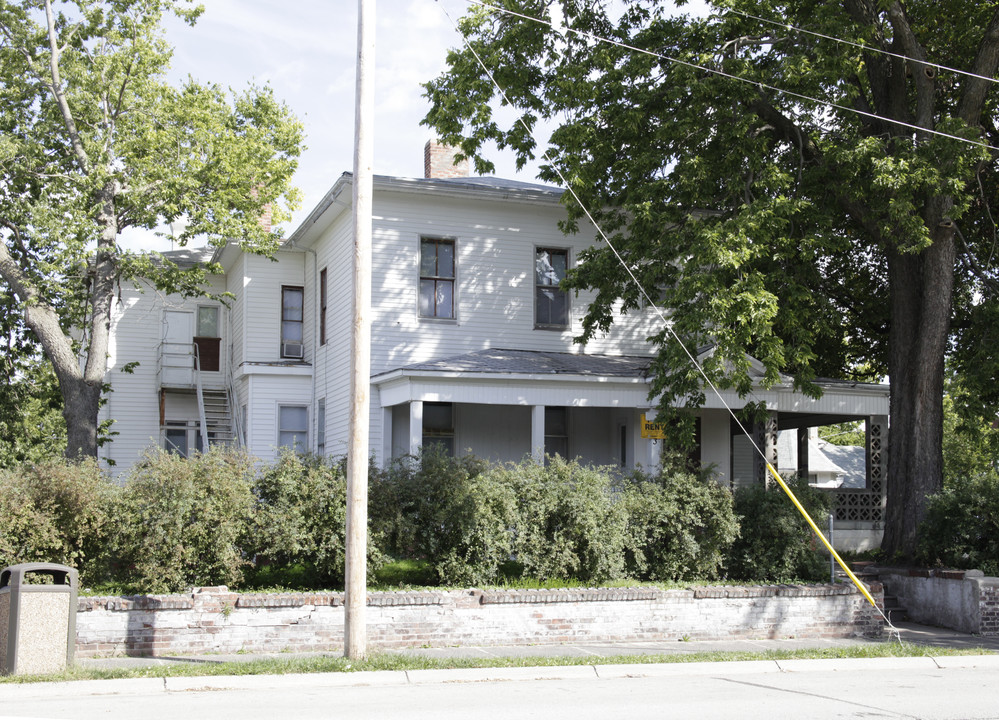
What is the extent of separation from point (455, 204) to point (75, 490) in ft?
40.6

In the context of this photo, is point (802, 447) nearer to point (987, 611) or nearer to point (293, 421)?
point (987, 611)

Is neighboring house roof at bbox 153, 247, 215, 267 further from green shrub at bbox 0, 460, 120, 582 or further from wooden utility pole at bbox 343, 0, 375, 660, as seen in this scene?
wooden utility pole at bbox 343, 0, 375, 660

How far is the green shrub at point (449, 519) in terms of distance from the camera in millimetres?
13305

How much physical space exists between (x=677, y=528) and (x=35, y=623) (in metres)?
8.66

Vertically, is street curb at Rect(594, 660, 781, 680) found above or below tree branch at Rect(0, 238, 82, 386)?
below

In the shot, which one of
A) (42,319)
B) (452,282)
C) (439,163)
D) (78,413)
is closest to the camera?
(42,319)

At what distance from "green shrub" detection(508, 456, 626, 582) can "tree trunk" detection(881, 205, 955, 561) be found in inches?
260

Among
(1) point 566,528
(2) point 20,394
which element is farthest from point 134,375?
(1) point 566,528

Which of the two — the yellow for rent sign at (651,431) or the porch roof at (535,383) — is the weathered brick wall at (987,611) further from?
the yellow for rent sign at (651,431)

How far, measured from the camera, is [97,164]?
21.4 meters

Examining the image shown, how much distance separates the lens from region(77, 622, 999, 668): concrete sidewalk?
11.3m

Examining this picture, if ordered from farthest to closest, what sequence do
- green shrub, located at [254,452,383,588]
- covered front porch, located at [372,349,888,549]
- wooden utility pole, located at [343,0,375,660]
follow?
1. covered front porch, located at [372,349,888,549]
2. green shrub, located at [254,452,383,588]
3. wooden utility pole, located at [343,0,375,660]

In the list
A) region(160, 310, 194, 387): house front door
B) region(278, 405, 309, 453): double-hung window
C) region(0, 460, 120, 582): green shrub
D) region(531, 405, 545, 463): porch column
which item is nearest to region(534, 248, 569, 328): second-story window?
region(531, 405, 545, 463): porch column

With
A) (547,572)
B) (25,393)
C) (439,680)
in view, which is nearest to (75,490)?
(439,680)
